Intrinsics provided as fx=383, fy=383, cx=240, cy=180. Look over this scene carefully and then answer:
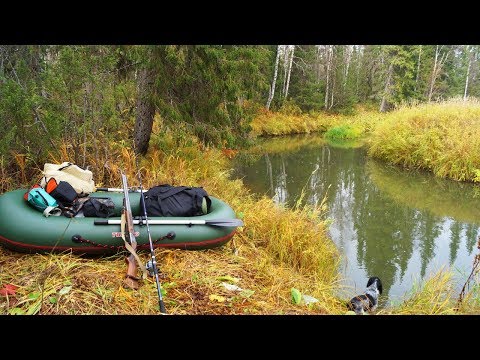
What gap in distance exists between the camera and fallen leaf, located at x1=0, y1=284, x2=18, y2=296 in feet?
8.77

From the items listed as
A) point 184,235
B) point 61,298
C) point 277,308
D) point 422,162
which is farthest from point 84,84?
point 422,162

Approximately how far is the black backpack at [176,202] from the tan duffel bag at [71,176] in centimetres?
60

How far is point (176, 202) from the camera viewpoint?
3.78 metres

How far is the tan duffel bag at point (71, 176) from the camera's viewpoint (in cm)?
369

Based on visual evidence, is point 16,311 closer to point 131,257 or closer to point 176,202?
point 131,257

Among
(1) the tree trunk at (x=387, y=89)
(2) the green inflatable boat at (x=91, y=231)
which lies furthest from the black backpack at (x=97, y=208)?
(1) the tree trunk at (x=387, y=89)

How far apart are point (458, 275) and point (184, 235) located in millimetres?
3373

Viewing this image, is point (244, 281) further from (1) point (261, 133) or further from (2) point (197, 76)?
(1) point (261, 133)

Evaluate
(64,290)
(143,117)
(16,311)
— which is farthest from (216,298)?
(143,117)

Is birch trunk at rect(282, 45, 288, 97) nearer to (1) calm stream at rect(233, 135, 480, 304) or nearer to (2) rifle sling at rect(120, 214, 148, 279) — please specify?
(1) calm stream at rect(233, 135, 480, 304)

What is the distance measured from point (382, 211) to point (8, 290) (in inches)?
237

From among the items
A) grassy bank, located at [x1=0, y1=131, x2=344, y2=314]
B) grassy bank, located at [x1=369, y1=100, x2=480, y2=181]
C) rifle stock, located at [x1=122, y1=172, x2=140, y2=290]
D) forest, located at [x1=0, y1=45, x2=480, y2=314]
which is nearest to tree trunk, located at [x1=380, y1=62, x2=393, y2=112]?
grassy bank, located at [x1=369, y1=100, x2=480, y2=181]

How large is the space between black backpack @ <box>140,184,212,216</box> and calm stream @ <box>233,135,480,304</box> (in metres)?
1.82

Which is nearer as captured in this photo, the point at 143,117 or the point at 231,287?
the point at 231,287
